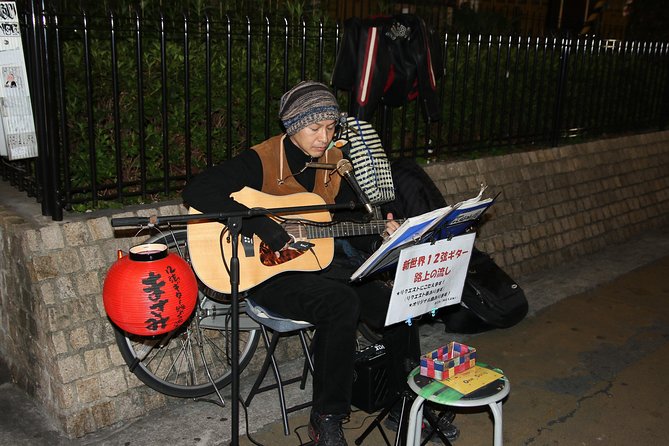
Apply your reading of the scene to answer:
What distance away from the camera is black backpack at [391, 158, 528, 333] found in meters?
4.93

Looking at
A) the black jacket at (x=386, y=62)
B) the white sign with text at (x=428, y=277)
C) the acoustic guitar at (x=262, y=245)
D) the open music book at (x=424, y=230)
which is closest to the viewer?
the open music book at (x=424, y=230)

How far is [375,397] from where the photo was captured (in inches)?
164

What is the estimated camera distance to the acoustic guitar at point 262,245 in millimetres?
3732

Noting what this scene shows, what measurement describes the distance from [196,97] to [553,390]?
10.2 ft

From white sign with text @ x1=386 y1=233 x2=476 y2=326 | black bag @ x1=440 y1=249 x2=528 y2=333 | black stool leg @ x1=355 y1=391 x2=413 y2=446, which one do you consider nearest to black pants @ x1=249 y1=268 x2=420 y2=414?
black stool leg @ x1=355 y1=391 x2=413 y2=446

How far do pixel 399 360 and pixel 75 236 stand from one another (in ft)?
6.28

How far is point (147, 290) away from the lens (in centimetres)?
313

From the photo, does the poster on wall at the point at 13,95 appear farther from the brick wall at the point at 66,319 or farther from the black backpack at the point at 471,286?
the black backpack at the point at 471,286

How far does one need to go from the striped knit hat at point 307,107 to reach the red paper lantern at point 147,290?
3.60ft

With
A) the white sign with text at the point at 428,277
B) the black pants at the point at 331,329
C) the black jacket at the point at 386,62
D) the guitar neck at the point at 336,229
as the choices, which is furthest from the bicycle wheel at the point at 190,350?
the black jacket at the point at 386,62

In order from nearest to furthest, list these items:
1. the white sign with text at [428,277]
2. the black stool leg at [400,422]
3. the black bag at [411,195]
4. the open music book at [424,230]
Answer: the open music book at [424,230]
the white sign with text at [428,277]
the black stool leg at [400,422]
the black bag at [411,195]

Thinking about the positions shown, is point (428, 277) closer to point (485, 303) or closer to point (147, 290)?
point (147, 290)

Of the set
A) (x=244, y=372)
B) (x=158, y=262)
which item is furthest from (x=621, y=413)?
(x=158, y=262)

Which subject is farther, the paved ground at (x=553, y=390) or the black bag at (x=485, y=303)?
the black bag at (x=485, y=303)
